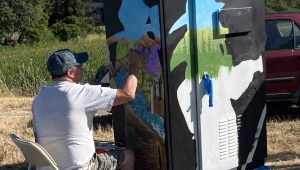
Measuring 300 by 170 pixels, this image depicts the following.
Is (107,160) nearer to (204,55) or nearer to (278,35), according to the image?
(204,55)

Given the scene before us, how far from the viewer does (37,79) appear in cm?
1344

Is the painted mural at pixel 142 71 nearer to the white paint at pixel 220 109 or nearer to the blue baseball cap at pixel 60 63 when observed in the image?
the white paint at pixel 220 109

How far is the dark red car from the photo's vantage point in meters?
8.23

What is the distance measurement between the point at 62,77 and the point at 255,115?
190 centimetres

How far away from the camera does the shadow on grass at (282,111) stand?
28.9ft

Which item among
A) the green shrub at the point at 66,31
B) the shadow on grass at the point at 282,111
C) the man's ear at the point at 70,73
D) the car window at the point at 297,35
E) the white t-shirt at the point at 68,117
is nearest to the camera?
the white t-shirt at the point at 68,117

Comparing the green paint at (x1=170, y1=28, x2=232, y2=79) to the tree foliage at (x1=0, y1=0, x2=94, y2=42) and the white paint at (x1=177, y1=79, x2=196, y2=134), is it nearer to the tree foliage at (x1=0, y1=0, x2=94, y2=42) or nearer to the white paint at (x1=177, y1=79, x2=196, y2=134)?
the white paint at (x1=177, y1=79, x2=196, y2=134)

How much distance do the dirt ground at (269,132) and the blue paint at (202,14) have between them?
235 cm

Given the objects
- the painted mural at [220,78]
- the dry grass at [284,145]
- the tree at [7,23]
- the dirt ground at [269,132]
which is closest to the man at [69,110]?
the painted mural at [220,78]

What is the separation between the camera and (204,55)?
4516mm

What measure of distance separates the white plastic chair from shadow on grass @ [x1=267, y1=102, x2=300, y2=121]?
539 cm

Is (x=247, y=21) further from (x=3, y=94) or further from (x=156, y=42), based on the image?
(x=3, y=94)

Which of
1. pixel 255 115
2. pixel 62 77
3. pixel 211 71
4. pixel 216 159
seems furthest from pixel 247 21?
pixel 62 77

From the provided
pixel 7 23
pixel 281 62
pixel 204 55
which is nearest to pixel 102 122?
pixel 281 62
